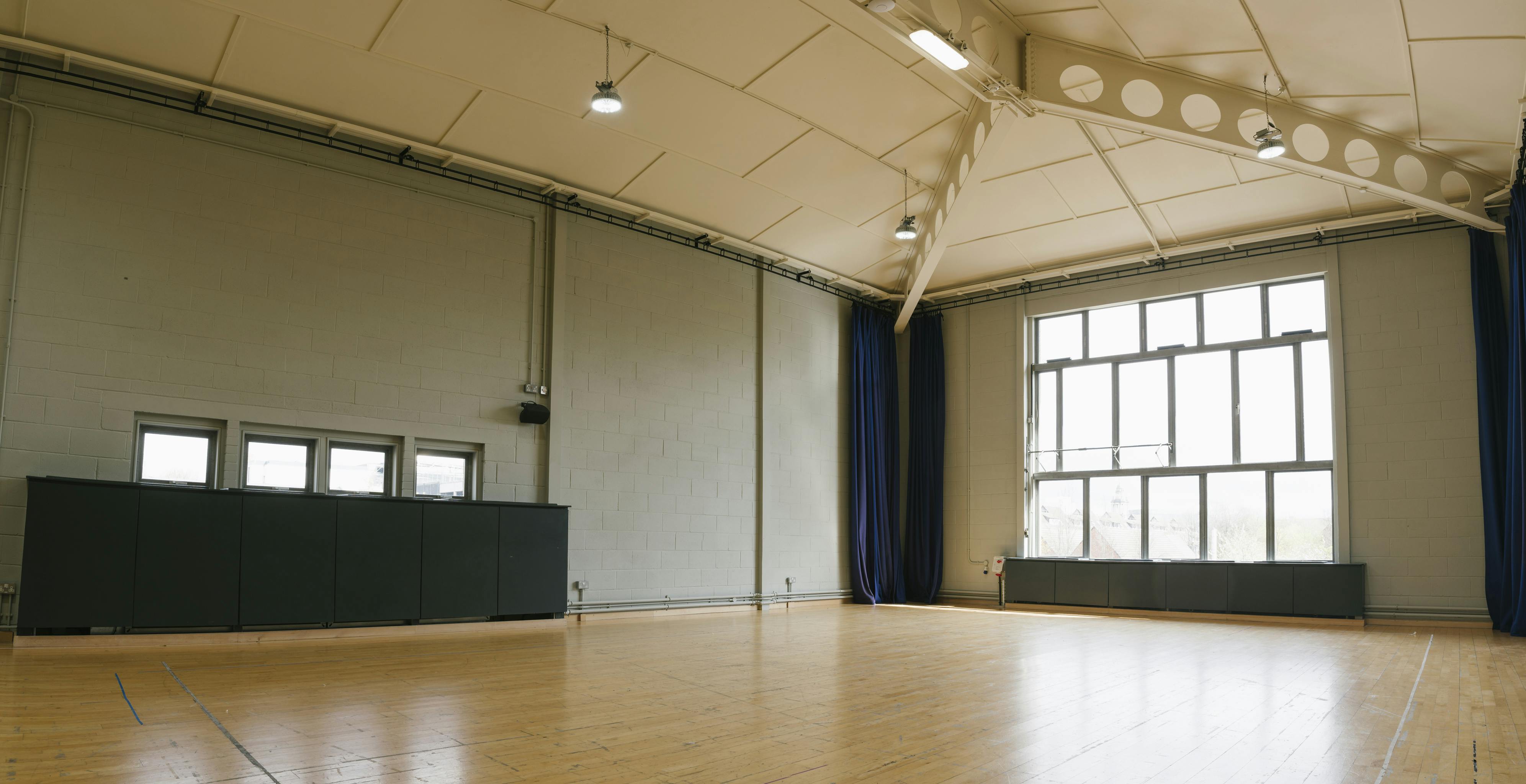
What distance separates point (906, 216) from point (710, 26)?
448cm

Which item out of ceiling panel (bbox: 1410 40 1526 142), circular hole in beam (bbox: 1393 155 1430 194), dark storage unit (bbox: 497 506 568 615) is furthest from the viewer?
circular hole in beam (bbox: 1393 155 1430 194)

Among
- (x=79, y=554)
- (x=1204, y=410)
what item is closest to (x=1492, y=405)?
(x=1204, y=410)

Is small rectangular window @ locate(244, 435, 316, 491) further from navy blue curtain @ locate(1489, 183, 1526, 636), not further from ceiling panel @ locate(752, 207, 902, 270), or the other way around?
navy blue curtain @ locate(1489, 183, 1526, 636)

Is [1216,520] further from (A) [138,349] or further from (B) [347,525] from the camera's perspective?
(A) [138,349]

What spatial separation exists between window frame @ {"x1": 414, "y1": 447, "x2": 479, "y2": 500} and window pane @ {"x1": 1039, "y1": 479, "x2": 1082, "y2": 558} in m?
9.99

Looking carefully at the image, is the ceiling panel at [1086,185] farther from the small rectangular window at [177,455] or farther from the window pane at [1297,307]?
the small rectangular window at [177,455]

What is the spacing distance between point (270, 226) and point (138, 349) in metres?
1.87

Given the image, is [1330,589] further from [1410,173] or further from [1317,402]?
[1410,173]

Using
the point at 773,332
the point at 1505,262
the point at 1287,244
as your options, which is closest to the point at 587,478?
the point at 773,332

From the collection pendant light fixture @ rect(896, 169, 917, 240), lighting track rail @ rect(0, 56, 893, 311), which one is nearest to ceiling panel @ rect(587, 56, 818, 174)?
pendant light fixture @ rect(896, 169, 917, 240)

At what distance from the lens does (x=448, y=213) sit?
451 inches

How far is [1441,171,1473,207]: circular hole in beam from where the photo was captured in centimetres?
1184

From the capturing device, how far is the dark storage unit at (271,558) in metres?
8.01

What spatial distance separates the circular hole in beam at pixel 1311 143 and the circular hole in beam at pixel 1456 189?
2064 mm
